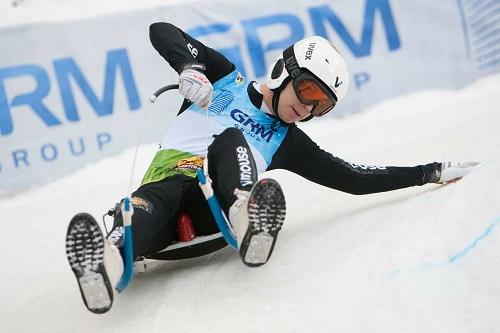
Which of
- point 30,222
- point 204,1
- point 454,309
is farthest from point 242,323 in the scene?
point 204,1

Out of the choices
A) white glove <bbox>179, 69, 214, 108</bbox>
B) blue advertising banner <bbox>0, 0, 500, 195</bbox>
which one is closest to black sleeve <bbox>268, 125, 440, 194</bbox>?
white glove <bbox>179, 69, 214, 108</bbox>

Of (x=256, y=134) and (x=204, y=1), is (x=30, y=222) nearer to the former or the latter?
(x=256, y=134)

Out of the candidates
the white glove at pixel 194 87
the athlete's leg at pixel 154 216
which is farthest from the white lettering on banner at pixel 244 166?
the athlete's leg at pixel 154 216

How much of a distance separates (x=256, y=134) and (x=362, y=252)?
0.86 m

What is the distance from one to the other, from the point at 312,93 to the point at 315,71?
0.28 feet

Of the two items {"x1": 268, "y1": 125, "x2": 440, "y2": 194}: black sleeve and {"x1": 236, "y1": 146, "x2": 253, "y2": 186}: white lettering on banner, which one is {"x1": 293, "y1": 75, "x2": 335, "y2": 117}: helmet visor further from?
{"x1": 236, "y1": 146, "x2": 253, "y2": 186}: white lettering on banner

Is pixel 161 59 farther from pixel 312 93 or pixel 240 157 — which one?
pixel 240 157

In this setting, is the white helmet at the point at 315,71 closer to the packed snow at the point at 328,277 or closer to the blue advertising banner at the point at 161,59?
the packed snow at the point at 328,277

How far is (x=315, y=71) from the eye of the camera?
8.68 feet

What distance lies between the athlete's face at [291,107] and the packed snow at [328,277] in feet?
1.47

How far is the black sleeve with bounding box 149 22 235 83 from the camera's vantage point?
2.70 metres

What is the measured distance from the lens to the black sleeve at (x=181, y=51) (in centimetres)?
270

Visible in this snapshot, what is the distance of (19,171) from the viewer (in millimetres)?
5008

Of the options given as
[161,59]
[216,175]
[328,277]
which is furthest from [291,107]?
[161,59]
